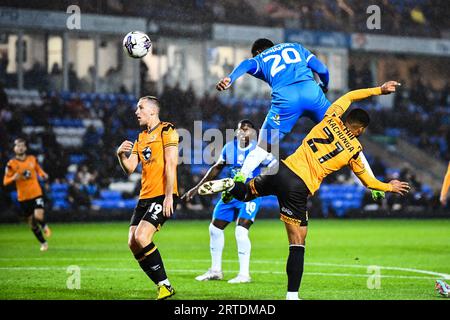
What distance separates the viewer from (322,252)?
17.7 meters

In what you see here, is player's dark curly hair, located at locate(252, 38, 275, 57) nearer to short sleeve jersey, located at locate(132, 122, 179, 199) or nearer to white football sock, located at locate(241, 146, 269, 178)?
white football sock, located at locate(241, 146, 269, 178)

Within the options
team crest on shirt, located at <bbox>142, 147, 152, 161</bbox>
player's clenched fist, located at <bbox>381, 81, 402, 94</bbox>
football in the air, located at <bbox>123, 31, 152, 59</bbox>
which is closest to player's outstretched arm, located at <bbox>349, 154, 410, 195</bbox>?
player's clenched fist, located at <bbox>381, 81, 402, 94</bbox>

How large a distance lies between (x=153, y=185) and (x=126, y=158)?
475 millimetres

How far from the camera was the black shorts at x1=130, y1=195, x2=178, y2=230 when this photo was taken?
10.1 meters

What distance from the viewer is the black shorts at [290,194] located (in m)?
9.52

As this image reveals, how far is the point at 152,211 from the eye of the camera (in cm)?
1011

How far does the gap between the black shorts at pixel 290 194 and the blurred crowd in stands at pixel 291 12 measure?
26793 millimetres

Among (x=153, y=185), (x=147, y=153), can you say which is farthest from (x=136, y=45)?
(x=153, y=185)

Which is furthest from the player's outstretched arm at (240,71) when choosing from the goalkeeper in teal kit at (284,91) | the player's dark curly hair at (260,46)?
the player's dark curly hair at (260,46)

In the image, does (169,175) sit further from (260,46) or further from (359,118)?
(260,46)

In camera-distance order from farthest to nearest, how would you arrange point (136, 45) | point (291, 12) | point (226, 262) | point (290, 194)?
point (291, 12) < point (226, 262) < point (136, 45) < point (290, 194)

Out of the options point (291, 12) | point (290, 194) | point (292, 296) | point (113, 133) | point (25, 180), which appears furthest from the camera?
point (291, 12)

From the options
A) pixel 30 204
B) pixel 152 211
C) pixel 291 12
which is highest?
pixel 291 12
